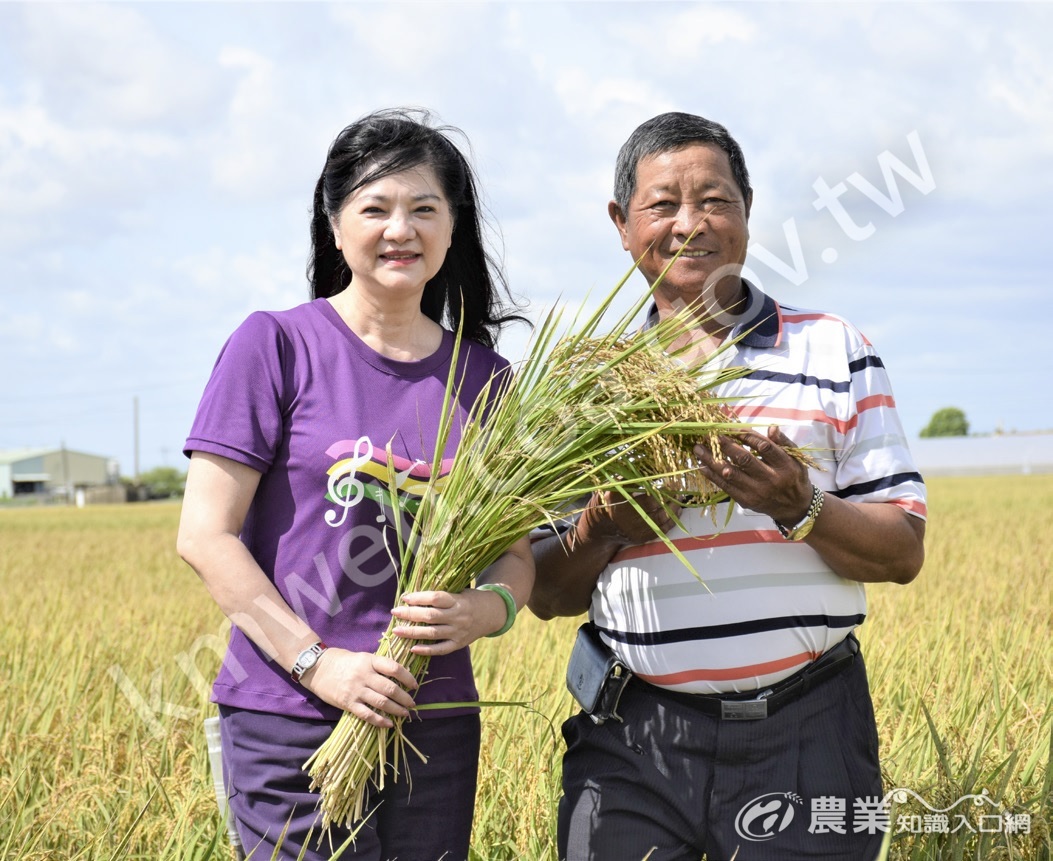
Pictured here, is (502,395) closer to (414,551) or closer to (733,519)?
(414,551)

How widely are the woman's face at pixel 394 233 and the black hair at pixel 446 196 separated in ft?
0.10

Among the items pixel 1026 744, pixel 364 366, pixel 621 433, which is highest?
pixel 364 366

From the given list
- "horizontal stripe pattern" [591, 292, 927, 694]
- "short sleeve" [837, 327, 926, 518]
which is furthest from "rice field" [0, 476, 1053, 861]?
"short sleeve" [837, 327, 926, 518]

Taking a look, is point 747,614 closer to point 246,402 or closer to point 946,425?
point 246,402

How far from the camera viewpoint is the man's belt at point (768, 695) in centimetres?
180

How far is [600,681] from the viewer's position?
1891 mm

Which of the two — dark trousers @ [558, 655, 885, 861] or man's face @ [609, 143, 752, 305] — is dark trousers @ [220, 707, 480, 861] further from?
man's face @ [609, 143, 752, 305]

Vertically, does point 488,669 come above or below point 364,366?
below

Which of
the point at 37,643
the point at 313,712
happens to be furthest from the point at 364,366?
the point at 37,643

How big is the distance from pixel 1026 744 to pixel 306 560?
2.40 meters

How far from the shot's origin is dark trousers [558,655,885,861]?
179 centimetres

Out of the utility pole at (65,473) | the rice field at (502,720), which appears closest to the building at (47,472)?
the utility pole at (65,473)

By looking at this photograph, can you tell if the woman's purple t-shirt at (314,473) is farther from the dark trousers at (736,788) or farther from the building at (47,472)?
the building at (47,472)

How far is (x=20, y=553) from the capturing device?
508 inches
